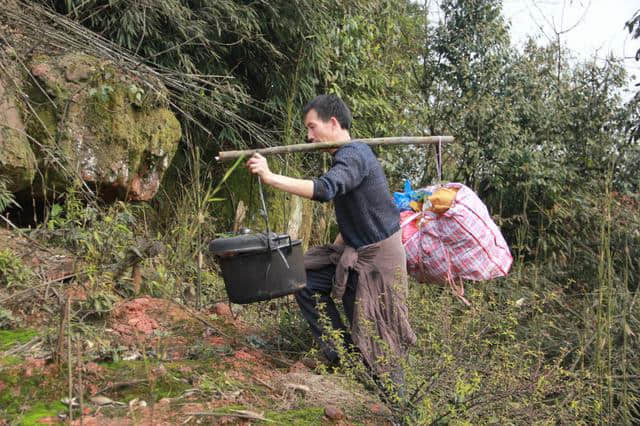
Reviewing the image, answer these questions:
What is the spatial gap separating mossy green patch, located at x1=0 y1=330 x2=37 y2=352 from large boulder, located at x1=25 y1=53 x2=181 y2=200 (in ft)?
4.99

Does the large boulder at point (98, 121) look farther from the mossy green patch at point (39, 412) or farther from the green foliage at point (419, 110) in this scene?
the mossy green patch at point (39, 412)

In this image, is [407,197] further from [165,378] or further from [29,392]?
[29,392]

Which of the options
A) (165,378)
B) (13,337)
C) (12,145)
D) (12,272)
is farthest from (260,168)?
(12,145)

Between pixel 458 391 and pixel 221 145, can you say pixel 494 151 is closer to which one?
pixel 221 145

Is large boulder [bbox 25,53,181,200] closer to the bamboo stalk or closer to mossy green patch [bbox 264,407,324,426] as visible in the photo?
the bamboo stalk

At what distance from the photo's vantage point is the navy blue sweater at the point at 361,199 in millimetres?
3404

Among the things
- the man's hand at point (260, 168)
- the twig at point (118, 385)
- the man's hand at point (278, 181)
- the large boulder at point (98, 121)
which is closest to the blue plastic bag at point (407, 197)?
the man's hand at point (278, 181)

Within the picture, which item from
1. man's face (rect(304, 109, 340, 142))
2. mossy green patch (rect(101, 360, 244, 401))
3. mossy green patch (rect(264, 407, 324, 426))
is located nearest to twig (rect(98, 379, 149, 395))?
mossy green patch (rect(101, 360, 244, 401))

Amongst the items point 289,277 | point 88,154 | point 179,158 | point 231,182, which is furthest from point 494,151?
point 289,277

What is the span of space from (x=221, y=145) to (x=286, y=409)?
4.26 m

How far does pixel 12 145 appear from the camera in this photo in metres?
4.77

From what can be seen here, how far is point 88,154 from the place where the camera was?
548 centimetres

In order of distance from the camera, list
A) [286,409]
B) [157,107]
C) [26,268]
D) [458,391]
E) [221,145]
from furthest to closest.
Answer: [221,145] → [157,107] → [26,268] → [286,409] → [458,391]

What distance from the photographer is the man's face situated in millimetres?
3627
